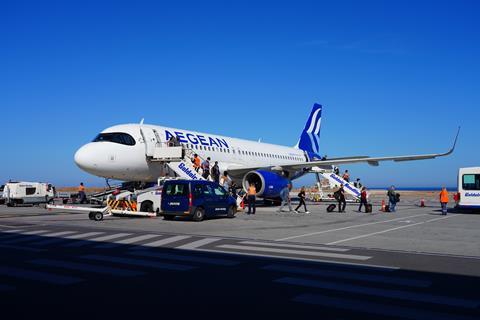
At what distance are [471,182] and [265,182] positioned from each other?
10.4 meters

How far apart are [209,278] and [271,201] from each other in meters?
24.1

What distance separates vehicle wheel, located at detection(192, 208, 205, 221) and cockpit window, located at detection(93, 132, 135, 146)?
6.59 metres

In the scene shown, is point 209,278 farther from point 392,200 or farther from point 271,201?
point 271,201

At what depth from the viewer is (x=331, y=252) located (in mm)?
10266

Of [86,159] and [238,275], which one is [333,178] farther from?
[238,275]

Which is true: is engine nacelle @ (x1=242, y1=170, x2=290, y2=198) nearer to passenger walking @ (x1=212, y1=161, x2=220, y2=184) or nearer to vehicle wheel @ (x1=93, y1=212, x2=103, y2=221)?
passenger walking @ (x1=212, y1=161, x2=220, y2=184)

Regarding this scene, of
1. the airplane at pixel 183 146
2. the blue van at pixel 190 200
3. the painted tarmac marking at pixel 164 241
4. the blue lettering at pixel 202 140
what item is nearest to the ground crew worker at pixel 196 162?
the airplane at pixel 183 146

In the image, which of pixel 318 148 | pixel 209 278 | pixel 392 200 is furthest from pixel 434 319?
pixel 318 148

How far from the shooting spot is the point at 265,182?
25.6 metres

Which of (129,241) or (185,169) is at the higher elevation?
(185,169)

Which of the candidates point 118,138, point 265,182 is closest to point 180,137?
point 118,138

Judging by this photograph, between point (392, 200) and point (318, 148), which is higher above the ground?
point (318, 148)

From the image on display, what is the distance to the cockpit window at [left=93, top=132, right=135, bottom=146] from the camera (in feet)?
75.4

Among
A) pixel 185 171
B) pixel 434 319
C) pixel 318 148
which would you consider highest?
Result: pixel 318 148
